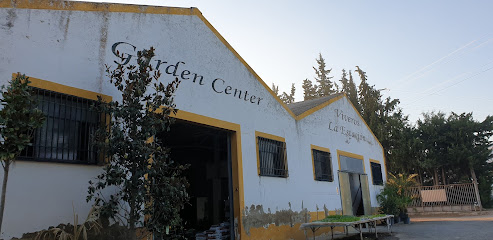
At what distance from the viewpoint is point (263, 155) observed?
400 inches

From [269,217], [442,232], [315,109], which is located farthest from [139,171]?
[442,232]

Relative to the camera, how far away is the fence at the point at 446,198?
2258 cm

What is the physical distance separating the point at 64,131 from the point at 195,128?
469cm

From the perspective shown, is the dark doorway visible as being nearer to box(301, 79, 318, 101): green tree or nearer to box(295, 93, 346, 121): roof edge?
box(295, 93, 346, 121): roof edge

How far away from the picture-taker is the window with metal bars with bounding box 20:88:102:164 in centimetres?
556

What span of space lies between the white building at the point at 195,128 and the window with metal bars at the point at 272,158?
0.03 meters

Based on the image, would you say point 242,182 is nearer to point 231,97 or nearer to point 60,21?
point 231,97

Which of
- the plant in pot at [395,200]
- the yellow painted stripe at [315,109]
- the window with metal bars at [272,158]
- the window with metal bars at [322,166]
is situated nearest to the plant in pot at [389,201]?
the plant in pot at [395,200]

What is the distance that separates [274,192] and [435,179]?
819 inches

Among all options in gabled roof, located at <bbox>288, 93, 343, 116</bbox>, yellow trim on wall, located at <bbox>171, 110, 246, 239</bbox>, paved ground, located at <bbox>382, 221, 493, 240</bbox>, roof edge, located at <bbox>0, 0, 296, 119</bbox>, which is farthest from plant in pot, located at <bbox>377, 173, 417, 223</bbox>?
roof edge, located at <bbox>0, 0, 296, 119</bbox>

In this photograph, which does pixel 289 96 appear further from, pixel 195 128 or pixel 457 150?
pixel 195 128

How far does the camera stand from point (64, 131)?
5.91 m

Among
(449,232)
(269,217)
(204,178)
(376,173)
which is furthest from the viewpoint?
(376,173)

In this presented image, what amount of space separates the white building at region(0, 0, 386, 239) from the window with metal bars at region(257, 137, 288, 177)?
0.03 meters
